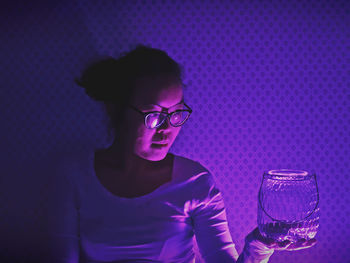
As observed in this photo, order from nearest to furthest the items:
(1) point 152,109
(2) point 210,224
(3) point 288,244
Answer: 1. (3) point 288,244
2. (1) point 152,109
3. (2) point 210,224

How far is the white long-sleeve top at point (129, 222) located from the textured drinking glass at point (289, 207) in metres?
0.23

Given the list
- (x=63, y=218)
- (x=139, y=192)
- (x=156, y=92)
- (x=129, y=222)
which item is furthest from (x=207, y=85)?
(x=63, y=218)

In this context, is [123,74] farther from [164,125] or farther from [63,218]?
[63,218]

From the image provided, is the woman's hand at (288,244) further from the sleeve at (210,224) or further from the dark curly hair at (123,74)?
the dark curly hair at (123,74)

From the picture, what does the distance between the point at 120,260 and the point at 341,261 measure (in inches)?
45.5

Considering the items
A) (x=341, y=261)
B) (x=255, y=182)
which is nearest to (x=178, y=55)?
(x=255, y=182)

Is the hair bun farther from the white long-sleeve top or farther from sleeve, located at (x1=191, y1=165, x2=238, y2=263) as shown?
sleeve, located at (x1=191, y1=165, x2=238, y2=263)

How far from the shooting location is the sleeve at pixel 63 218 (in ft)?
3.59

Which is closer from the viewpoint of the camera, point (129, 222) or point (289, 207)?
point (289, 207)

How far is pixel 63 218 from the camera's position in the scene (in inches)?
44.0

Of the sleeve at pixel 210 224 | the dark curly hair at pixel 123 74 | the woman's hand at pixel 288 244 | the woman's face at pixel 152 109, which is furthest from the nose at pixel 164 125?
the woman's hand at pixel 288 244

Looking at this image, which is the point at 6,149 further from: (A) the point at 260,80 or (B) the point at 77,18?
(A) the point at 260,80

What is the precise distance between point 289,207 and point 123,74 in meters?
0.75

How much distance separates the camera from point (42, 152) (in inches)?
57.1
